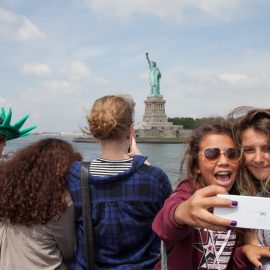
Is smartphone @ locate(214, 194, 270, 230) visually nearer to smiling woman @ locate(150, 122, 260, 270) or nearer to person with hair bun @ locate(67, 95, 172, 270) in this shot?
smiling woman @ locate(150, 122, 260, 270)

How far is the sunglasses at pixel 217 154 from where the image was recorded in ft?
4.36

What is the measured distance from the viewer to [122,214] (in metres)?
1.83

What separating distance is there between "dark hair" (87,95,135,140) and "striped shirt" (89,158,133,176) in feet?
0.40

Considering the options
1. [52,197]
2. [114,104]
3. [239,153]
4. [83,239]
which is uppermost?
[114,104]

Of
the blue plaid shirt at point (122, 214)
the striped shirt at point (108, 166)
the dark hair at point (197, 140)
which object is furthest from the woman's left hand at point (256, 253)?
the striped shirt at point (108, 166)

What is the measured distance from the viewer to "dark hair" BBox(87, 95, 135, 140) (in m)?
1.89

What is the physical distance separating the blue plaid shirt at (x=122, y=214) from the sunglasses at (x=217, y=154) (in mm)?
585

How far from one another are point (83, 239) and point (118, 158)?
425 millimetres

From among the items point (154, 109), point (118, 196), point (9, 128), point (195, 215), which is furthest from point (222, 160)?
point (154, 109)

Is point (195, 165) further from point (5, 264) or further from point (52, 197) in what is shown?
point (5, 264)

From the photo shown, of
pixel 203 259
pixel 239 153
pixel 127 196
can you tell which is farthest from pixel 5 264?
pixel 239 153

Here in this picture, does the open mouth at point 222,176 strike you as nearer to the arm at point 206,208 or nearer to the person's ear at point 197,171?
the person's ear at point 197,171

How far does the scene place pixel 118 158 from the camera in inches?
76.3

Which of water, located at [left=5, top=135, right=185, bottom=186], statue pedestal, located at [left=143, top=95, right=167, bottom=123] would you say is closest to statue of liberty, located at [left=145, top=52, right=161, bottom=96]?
statue pedestal, located at [left=143, top=95, right=167, bottom=123]
